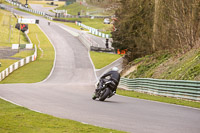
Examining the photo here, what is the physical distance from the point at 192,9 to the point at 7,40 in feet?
187

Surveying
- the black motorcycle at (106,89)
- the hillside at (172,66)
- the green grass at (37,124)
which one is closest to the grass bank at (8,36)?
the hillside at (172,66)

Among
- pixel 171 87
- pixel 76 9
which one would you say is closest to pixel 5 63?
pixel 171 87

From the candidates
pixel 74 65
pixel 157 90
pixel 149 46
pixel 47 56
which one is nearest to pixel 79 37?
pixel 47 56

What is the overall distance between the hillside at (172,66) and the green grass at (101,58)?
25.6 metres

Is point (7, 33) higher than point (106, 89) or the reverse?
the reverse

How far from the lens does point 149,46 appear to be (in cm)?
4153

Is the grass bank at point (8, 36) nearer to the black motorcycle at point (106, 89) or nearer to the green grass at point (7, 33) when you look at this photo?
the green grass at point (7, 33)

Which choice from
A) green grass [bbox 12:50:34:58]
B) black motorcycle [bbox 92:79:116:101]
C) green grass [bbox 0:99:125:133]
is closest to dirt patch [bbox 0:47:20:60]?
green grass [bbox 12:50:34:58]

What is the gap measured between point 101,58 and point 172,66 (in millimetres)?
40044

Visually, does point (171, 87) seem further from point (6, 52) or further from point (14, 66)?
point (6, 52)

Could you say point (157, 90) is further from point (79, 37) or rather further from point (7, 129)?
point (79, 37)

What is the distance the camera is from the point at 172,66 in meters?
28.9

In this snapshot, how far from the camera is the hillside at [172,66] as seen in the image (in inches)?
935

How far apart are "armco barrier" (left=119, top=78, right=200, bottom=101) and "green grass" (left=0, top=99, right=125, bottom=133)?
32.5 feet
